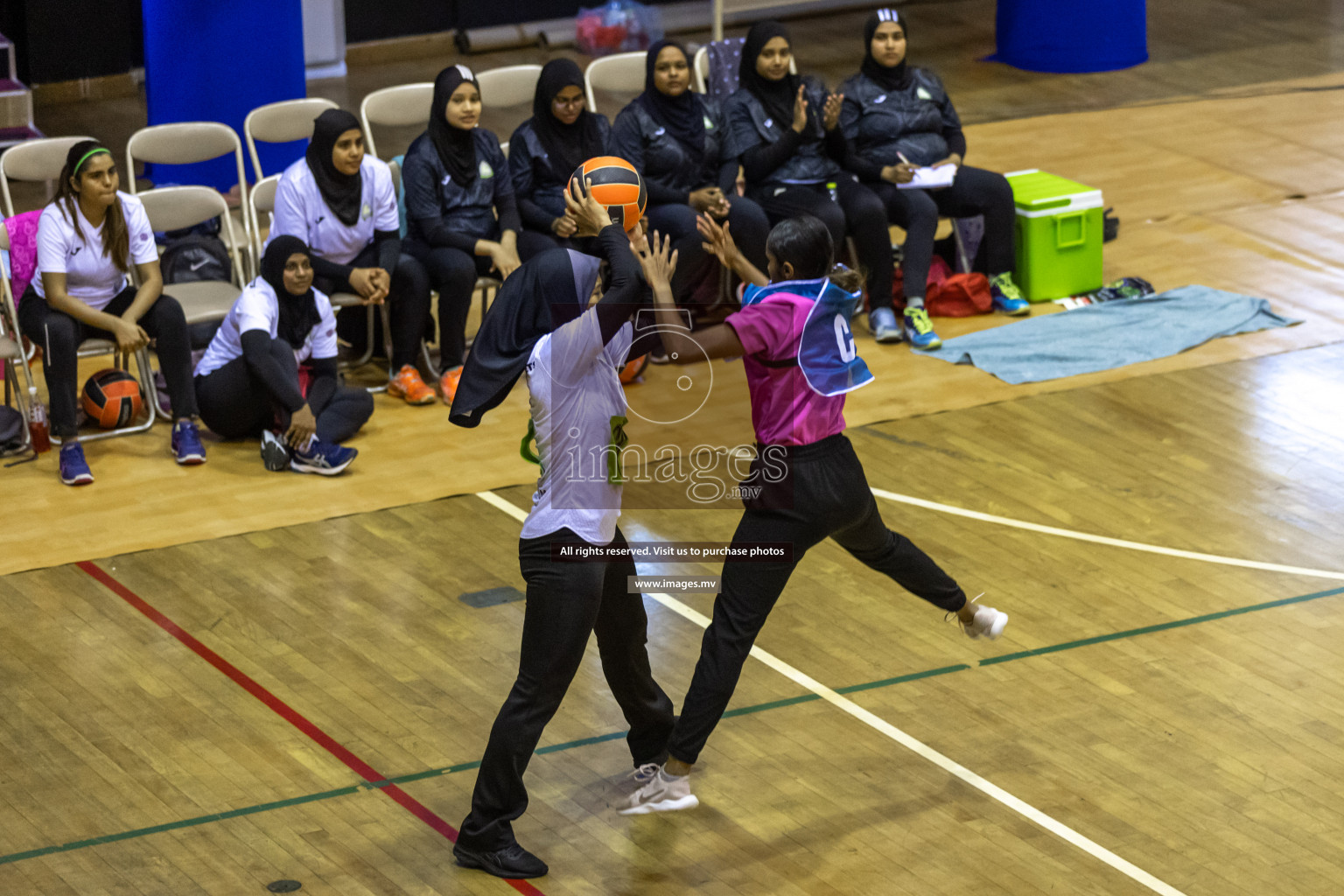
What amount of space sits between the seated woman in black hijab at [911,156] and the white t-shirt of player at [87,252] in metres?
3.76

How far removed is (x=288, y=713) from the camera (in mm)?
→ 5480

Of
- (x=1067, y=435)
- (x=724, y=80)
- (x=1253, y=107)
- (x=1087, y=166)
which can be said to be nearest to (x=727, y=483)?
(x=1067, y=435)

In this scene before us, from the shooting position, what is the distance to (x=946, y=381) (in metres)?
8.33

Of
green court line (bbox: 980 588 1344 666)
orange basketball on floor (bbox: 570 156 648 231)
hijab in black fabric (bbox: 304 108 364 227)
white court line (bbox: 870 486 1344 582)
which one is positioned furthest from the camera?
hijab in black fabric (bbox: 304 108 364 227)

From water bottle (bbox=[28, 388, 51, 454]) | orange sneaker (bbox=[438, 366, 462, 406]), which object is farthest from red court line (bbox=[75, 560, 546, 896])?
orange sneaker (bbox=[438, 366, 462, 406])

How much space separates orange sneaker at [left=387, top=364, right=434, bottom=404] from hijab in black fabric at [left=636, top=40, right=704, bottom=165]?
6.17 ft

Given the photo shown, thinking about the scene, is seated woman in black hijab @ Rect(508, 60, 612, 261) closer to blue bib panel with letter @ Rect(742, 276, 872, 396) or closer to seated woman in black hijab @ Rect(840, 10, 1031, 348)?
seated woman in black hijab @ Rect(840, 10, 1031, 348)

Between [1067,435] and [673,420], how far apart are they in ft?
6.04

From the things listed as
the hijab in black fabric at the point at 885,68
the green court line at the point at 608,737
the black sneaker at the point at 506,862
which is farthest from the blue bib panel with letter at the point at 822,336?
the hijab in black fabric at the point at 885,68

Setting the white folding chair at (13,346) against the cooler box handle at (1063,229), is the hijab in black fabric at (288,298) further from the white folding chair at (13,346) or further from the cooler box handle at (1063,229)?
the cooler box handle at (1063,229)

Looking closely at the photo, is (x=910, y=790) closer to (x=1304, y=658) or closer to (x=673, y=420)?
(x=1304, y=658)

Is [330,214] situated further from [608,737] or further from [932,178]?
[608,737]

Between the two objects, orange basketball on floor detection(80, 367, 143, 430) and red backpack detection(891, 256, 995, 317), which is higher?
red backpack detection(891, 256, 995, 317)

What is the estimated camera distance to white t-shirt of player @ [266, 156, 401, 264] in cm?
795
